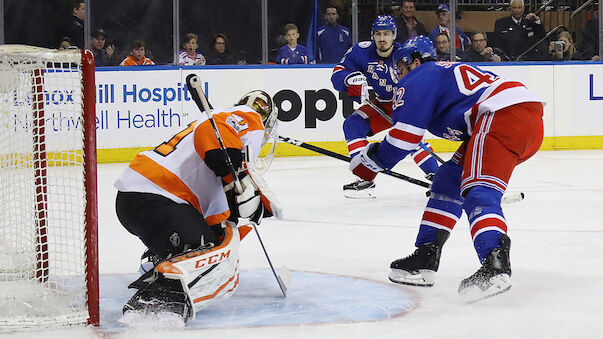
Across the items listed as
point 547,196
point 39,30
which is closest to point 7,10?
point 39,30

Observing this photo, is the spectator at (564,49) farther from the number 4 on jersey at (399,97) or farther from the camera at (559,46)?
the number 4 on jersey at (399,97)

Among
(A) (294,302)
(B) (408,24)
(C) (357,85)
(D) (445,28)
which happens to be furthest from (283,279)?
(D) (445,28)

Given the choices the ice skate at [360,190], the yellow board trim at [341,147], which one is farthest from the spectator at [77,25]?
the ice skate at [360,190]

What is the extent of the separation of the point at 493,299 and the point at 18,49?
1426mm

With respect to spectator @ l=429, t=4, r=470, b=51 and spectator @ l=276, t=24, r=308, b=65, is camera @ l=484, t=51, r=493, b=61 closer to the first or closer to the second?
spectator @ l=429, t=4, r=470, b=51

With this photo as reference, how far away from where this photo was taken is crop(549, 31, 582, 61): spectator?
7.86 m

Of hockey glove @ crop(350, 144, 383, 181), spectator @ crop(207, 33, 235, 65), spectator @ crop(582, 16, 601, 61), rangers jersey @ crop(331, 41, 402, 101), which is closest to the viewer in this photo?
hockey glove @ crop(350, 144, 383, 181)

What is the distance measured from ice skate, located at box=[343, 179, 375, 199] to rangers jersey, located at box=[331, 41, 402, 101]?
0.50 meters

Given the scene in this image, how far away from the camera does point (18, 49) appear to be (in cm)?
227

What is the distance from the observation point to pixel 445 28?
764 cm

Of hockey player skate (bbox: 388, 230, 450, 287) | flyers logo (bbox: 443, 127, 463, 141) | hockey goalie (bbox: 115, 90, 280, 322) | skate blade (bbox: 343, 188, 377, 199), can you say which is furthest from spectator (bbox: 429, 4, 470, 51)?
hockey goalie (bbox: 115, 90, 280, 322)

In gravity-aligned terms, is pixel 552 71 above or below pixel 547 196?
above

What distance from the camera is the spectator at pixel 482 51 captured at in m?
7.80

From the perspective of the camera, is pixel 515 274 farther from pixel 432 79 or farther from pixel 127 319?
pixel 127 319
